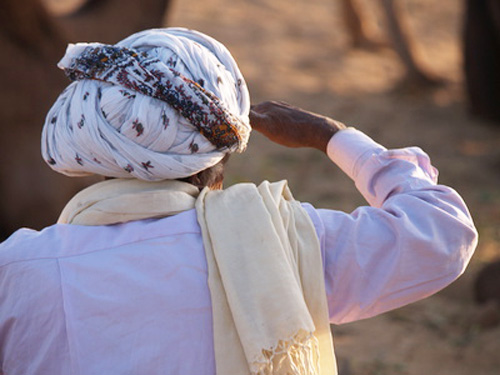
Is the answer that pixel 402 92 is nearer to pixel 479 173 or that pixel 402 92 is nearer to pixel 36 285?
pixel 479 173

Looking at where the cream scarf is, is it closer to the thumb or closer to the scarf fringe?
the scarf fringe

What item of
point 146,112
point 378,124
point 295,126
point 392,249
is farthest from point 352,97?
point 146,112

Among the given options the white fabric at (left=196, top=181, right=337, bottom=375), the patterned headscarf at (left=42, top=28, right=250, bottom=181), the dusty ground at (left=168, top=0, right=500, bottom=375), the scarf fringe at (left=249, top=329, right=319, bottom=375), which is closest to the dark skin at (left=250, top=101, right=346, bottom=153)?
the patterned headscarf at (left=42, top=28, right=250, bottom=181)

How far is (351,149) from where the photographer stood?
180 cm

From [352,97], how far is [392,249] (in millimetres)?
6942

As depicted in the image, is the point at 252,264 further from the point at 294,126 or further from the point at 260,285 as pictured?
the point at 294,126

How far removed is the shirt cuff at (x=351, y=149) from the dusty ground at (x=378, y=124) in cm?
204

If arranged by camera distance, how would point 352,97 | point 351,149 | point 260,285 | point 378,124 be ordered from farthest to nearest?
1. point 352,97
2. point 378,124
3. point 351,149
4. point 260,285

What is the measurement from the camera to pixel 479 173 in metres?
6.55

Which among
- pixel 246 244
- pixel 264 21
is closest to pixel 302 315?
pixel 246 244

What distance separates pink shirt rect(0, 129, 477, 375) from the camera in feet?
4.76

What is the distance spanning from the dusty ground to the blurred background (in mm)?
12

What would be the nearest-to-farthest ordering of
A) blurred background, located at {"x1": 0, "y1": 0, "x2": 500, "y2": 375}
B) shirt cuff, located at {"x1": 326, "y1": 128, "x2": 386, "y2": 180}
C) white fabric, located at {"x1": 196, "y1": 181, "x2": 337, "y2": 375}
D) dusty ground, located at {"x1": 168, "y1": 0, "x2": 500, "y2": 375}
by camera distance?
white fabric, located at {"x1": 196, "y1": 181, "x2": 337, "y2": 375}, shirt cuff, located at {"x1": 326, "y1": 128, "x2": 386, "y2": 180}, dusty ground, located at {"x1": 168, "y1": 0, "x2": 500, "y2": 375}, blurred background, located at {"x1": 0, "y1": 0, "x2": 500, "y2": 375}

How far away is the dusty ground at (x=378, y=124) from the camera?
4.02m
